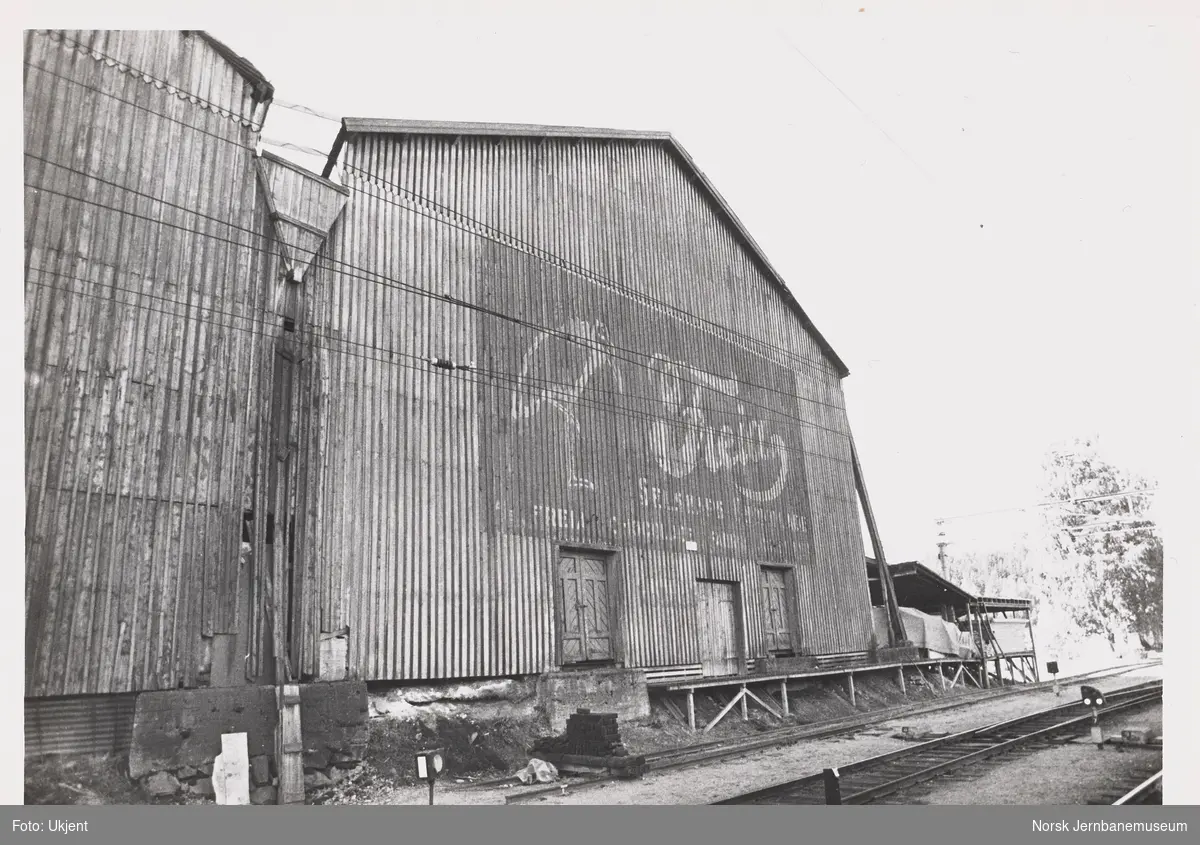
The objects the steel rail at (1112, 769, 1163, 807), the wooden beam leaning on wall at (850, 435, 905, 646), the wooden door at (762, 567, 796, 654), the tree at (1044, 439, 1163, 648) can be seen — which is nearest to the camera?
the steel rail at (1112, 769, 1163, 807)

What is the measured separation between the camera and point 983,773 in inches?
401

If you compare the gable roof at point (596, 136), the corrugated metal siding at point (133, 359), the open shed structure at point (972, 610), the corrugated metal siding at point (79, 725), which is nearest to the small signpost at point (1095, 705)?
the open shed structure at point (972, 610)

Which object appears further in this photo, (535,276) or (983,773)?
(535,276)

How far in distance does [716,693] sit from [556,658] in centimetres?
454

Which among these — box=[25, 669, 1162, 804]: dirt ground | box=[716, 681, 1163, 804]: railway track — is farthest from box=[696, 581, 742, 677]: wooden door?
box=[716, 681, 1163, 804]: railway track

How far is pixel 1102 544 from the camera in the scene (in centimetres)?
1994

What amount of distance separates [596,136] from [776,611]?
1178 centimetres

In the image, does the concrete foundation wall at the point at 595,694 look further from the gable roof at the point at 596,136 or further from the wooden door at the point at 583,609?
the gable roof at the point at 596,136

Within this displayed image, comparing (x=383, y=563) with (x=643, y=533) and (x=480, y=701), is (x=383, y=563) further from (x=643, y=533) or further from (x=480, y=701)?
(x=643, y=533)

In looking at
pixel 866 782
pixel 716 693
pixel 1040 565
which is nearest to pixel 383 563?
pixel 866 782

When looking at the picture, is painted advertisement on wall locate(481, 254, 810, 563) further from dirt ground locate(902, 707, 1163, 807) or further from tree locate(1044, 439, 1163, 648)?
dirt ground locate(902, 707, 1163, 807)

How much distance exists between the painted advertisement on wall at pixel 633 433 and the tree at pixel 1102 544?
6.38 m

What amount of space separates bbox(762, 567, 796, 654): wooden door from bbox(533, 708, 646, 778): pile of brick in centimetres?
745

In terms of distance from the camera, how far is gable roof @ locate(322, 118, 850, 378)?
12703 millimetres
